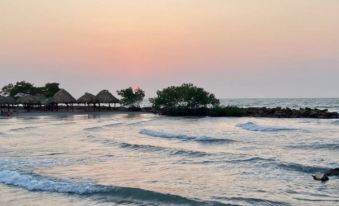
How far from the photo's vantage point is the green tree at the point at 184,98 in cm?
6391

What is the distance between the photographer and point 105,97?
242ft

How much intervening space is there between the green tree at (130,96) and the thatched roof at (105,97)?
2.89 m

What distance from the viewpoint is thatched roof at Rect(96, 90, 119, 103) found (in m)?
73.6

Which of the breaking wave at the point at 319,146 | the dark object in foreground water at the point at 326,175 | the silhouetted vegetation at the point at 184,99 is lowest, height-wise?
the dark object in foreground water at the point at 326,175

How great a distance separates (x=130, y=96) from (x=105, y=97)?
5563 mm

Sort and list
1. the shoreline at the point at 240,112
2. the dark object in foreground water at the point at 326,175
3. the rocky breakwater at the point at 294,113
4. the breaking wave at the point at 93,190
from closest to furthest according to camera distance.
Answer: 1. the breaking wave at the point at 93,190
2. the dark object in foreground water at the point at 326,175
3. the rocky breakwater at the point at 294,113
4. the shoreline at the point at 240,112

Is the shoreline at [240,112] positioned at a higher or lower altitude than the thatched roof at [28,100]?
lower

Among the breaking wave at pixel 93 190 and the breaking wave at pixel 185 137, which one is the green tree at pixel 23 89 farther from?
the breaking wave at pixel 93 190

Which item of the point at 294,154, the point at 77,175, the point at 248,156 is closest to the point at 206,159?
the point at 248,156

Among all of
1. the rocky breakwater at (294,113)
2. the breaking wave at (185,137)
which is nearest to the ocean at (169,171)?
the breaking wave at (185,137)

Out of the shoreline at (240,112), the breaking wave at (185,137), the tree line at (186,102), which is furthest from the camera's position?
the tree line at (186,102)

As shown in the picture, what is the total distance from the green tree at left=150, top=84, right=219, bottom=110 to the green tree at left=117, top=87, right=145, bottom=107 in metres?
9.32

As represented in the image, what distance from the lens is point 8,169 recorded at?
58.2ft

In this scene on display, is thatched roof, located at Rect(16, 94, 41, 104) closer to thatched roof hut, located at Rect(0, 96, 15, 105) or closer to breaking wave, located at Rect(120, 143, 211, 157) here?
thatched roof hut, located at Rect(0, 96, 15, 105)
